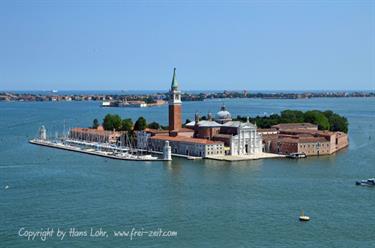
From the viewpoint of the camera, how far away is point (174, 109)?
83.7ft

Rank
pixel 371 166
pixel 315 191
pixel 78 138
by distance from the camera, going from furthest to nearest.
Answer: pixel 78 138 → pixel 371 166 → pixel 315 191

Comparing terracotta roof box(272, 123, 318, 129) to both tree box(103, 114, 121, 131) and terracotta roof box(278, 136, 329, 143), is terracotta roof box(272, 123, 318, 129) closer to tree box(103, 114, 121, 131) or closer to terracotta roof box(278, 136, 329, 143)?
terracotta roof box(278, 136, 329, 143)

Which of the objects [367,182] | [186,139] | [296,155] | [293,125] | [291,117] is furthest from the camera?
[291,117]

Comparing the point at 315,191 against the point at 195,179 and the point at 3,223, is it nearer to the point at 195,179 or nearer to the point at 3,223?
the point at 195,179

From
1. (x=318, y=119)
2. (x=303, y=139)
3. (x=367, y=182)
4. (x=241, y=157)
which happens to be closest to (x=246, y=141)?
(x=241, y=157)

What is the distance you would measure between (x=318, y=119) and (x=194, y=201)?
57.3ft

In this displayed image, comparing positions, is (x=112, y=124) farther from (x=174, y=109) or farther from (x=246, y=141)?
(x=246, y=141)

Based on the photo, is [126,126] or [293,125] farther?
[126,126]

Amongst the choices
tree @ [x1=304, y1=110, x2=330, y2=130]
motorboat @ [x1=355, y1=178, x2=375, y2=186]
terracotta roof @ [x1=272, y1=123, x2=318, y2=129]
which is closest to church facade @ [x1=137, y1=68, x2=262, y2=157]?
terracotta roof @ [x1=272, y1=123, x2=318, y2=129]

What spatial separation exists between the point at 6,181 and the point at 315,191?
7.61 m

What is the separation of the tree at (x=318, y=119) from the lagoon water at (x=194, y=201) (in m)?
8.31

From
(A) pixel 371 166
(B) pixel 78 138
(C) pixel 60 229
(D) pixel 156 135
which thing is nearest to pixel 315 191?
(A) pixel 371 166

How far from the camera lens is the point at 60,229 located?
1162 cm

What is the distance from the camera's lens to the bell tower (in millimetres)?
25422
